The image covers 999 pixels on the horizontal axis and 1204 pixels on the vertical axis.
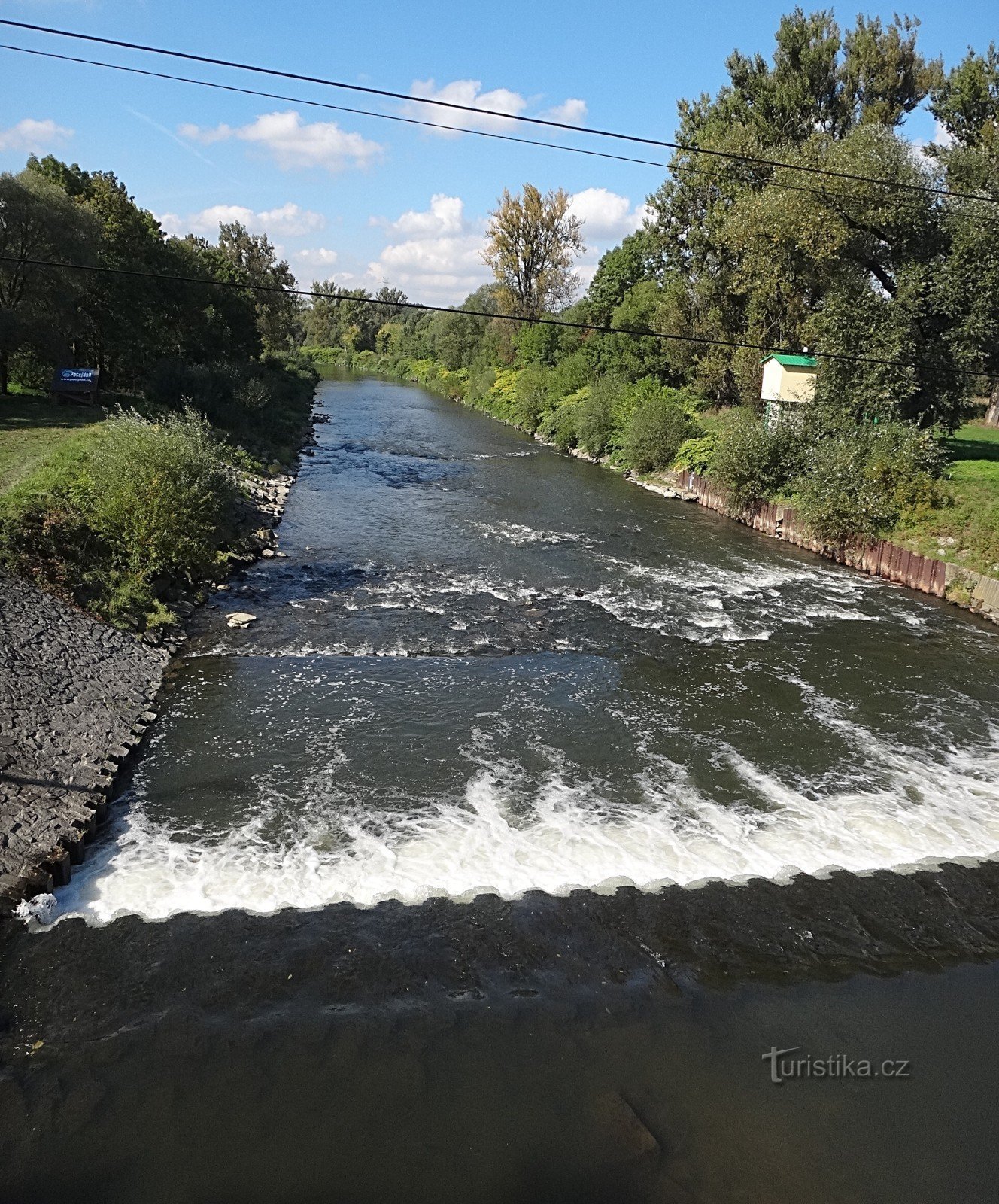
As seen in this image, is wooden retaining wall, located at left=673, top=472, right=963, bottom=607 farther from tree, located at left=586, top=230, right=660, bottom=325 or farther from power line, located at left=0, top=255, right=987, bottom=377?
tree, located at left=586, top=230, right=660, bottom=325

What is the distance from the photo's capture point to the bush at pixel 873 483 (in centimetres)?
2241

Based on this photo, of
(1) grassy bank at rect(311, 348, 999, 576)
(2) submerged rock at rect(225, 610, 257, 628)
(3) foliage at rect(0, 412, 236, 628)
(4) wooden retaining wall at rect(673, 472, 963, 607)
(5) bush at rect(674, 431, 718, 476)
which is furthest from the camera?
(5) bush at rect(674, 431, 718, 476)

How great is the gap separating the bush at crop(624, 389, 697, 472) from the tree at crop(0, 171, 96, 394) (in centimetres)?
2339

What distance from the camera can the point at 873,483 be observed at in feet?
74.9

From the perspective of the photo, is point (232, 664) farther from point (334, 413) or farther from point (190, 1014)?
point (334, 413)

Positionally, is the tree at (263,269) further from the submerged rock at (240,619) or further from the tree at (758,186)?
the submerged rock at (240,619)

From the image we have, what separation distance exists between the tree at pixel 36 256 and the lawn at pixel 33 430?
6.88 feet

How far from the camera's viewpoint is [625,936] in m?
8.73

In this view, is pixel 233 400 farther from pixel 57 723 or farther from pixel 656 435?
pixel 57 723

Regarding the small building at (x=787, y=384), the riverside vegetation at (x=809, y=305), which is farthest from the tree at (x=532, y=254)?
the small building at (x=787, y=384)

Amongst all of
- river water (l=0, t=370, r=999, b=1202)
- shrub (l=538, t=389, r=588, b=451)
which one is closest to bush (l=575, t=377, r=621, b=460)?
shrub (l=538, t=389, r=588, b=451)

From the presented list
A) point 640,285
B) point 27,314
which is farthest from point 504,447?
point 27,314

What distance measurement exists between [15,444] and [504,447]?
27.4 meters

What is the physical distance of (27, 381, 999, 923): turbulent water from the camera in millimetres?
9820
